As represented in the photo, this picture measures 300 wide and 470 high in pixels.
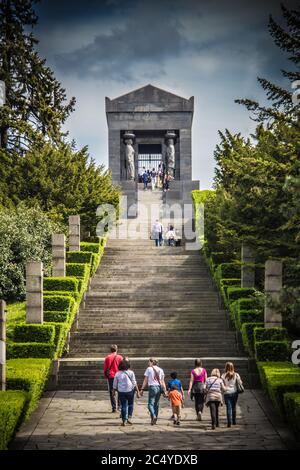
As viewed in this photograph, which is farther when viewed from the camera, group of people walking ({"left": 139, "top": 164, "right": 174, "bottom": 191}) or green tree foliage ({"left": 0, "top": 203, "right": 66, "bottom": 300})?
group of people walking ({"left": 139, "top": 164, "right": 174, "bottom": 191})

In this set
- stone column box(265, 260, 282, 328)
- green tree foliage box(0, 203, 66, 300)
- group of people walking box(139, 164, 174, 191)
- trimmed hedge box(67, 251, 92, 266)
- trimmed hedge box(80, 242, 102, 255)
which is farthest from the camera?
group of people walking box(139, 164, 174, 191)

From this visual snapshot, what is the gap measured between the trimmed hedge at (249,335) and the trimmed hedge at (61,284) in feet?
21.0

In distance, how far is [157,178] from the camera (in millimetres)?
53156

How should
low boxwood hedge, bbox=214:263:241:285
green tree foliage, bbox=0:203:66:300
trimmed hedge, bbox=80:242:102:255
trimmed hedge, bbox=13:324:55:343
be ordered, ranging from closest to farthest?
trimmed hedge, bbox=13:324:55:343 < green tree foliage, bbox=0:203:66:300 < low boxwood hedge, bbox=214:263:241:285 < trimmed hedge, bbox=80:242:102:255

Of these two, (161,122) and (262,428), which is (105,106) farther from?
(262,428)

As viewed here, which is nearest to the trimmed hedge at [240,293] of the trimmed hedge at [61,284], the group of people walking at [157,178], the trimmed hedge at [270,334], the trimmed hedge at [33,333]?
the trimmed hedge at [270,334]

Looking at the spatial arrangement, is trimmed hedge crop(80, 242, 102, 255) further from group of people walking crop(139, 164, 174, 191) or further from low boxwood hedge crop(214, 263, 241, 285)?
group of people walking crop(139, 164, 174, 191)

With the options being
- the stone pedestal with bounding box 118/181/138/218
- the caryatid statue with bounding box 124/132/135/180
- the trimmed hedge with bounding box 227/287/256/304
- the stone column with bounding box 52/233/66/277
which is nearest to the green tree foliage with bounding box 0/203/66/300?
the stone column with bounding box 52/233/66/277

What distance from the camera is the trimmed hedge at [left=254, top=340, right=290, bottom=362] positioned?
20703mm

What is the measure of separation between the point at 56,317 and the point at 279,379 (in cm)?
834

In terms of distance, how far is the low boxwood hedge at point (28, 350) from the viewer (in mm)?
20984

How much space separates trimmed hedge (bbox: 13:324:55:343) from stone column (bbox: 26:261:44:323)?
52cm

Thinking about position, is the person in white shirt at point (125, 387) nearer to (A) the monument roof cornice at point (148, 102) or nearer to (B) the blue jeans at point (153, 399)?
(B) the blue jeans at point (153, 399)
